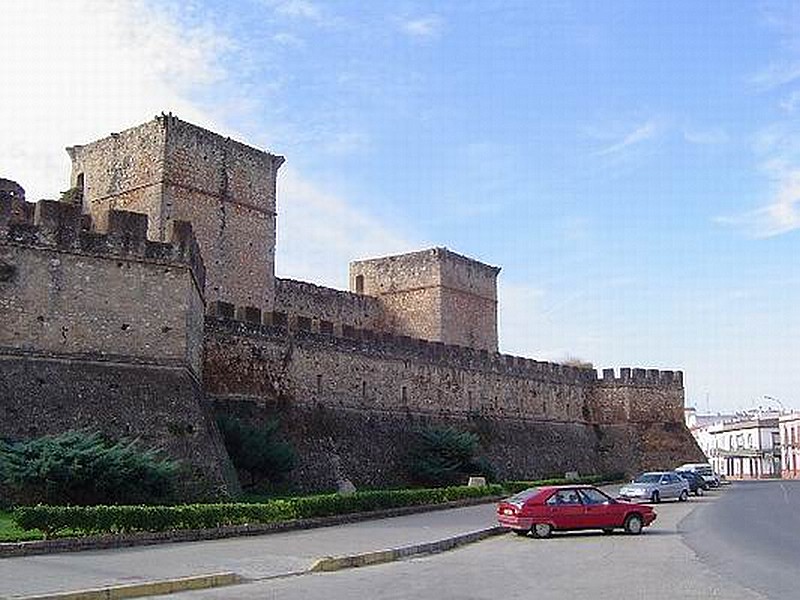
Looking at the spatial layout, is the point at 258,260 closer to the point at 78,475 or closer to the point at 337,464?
the point at 337,464

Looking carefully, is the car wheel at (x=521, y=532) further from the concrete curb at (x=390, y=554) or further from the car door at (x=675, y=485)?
the car door at (x=675, y=485)

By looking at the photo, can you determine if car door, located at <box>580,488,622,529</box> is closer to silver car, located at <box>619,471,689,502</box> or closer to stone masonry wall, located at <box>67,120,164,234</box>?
silver car, located at <box>619,471,689,502</box>

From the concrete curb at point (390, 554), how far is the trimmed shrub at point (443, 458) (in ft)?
45.8

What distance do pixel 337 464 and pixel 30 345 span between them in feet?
42.6

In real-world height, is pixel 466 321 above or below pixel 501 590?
above

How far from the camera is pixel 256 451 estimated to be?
26.3 m

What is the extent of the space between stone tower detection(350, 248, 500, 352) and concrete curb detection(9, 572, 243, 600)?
36.6 metres

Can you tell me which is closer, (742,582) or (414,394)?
(742,582)

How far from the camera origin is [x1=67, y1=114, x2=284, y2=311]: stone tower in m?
33.6

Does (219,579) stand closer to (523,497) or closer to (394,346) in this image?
(523,497)

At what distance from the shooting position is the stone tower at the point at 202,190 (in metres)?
33.6

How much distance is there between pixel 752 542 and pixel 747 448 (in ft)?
271

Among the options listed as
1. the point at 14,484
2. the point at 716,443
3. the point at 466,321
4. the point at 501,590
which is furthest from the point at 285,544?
the point at 716,443

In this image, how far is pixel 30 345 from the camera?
2127 cm
